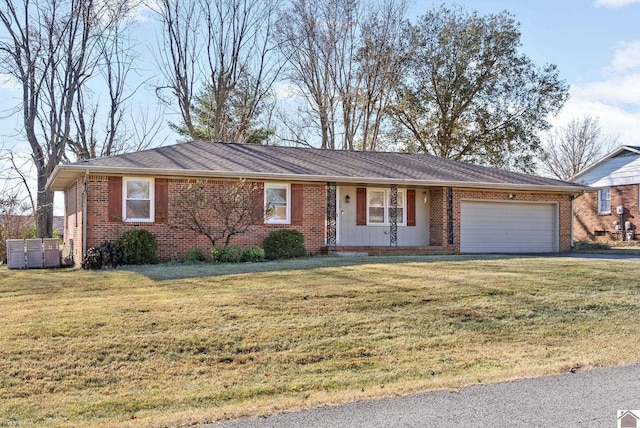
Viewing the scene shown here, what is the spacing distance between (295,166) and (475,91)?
1698 cm

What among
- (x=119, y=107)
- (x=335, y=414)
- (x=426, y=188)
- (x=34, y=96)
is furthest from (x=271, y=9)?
(x=335, y=414)

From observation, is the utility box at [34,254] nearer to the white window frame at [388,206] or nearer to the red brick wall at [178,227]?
→ the red brick wall at [178,227]

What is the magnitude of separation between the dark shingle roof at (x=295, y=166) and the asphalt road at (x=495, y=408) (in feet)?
38.2

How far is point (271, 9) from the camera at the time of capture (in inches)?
1153

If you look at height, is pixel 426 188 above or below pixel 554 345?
above

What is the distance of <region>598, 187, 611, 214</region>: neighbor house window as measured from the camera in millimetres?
27516

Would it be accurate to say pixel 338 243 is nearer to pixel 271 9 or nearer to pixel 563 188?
pixel 563 188

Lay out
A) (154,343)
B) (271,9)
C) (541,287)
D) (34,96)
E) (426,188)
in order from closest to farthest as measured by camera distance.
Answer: (154,343) → (541,287) → (426,188) → (34,96) → (271,9)

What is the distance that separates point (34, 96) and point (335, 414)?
23349mm

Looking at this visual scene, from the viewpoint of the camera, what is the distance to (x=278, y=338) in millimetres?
7594

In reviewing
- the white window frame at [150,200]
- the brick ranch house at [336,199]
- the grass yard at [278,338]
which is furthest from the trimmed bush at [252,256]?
the grass yard at [278,338]

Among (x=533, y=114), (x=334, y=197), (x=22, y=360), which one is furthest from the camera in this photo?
(x=533, y=114)

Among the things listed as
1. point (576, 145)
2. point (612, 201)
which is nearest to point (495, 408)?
point (612, 201)

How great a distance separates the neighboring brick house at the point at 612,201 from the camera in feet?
85.9
